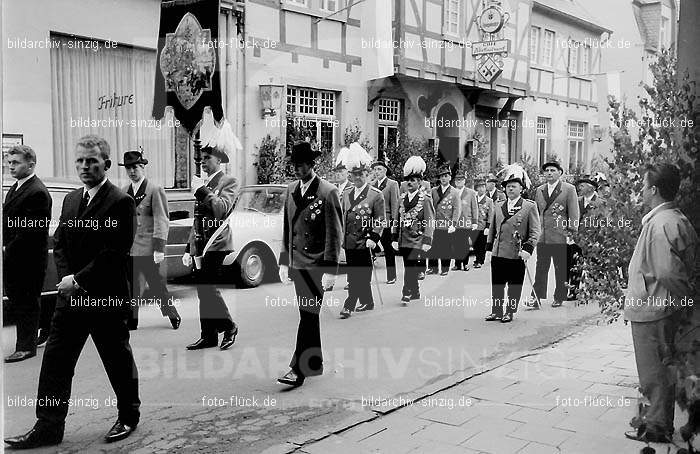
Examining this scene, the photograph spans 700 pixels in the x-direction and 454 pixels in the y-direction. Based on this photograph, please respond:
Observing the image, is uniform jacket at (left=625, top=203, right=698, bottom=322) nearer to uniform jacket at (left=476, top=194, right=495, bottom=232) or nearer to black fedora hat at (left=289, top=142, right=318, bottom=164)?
black fedora hat at (left=289, top=142, right=318, bottom=164)

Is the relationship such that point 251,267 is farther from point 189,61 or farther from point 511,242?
point 511,242

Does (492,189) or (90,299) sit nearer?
(90,299)

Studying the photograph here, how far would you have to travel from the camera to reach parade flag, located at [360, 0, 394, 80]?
13.5 metres

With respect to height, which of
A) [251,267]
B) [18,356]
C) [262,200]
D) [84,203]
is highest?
[84,203]

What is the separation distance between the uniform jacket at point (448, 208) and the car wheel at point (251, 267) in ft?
11.1

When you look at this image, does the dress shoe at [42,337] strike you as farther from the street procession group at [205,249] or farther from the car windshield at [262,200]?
the car windshield at [262,200]

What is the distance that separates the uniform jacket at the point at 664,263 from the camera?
416 cm

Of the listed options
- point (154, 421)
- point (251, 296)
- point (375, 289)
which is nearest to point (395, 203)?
point (375, 289)

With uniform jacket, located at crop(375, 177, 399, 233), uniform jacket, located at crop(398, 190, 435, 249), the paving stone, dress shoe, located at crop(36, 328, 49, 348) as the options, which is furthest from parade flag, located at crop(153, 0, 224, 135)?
the paving stone

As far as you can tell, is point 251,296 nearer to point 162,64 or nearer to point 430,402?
point 162,64

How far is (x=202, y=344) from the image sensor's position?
6926 millimetres

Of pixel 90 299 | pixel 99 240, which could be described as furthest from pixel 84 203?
pixel 90 299

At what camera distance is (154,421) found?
493 centimetres

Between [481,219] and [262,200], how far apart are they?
501 cm
